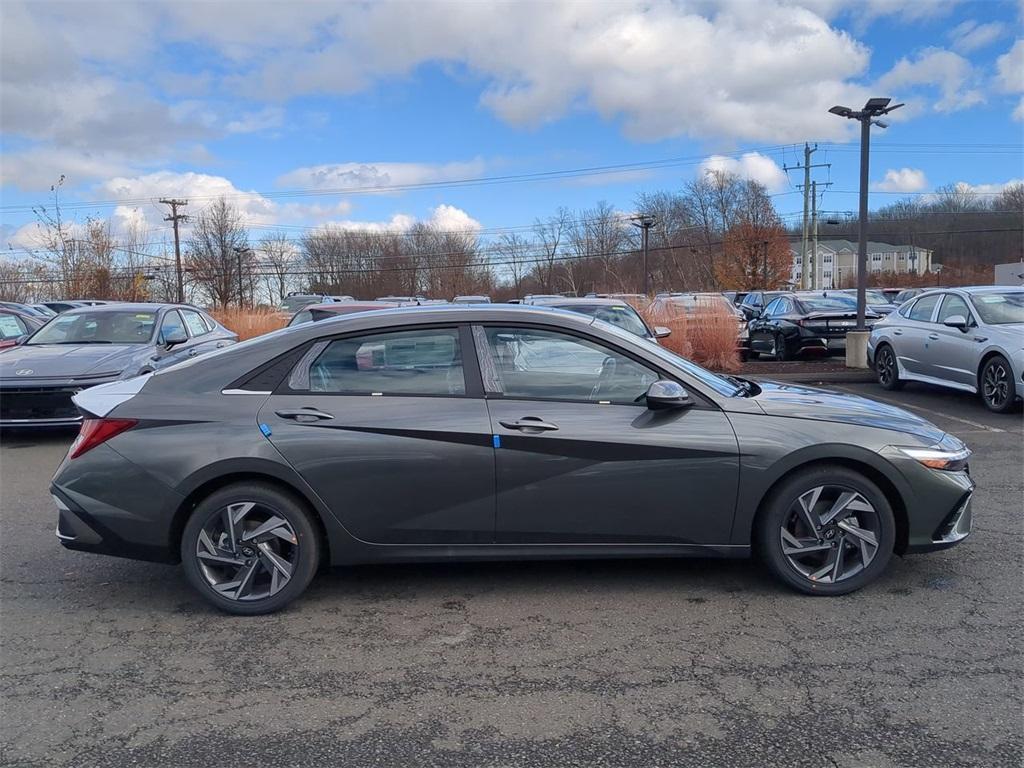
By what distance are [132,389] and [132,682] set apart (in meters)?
1.55

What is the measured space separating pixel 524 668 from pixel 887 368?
10.2m

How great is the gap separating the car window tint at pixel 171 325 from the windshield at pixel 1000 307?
407 inches

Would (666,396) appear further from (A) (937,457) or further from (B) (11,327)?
(B) (11,327)

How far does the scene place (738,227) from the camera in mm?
63312

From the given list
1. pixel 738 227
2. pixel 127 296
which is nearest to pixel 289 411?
pixel 127 296

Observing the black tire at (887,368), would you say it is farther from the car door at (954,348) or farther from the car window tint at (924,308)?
the car door at (954,348)

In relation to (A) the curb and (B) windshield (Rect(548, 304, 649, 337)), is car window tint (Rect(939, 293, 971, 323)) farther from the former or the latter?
(B) windshield (Rect(548, 304, 649, 337))

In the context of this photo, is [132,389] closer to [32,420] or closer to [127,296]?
[32,420]

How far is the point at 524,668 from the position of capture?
A: 3.32m

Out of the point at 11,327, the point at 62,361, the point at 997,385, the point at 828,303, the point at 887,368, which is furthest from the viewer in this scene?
the point at 828,303

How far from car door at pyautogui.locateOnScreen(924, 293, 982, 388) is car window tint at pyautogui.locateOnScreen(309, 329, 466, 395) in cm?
819

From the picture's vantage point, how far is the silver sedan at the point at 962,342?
9141mm

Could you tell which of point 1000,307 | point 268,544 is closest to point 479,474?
point 268,544

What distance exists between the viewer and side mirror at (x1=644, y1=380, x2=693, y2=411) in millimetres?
3842
